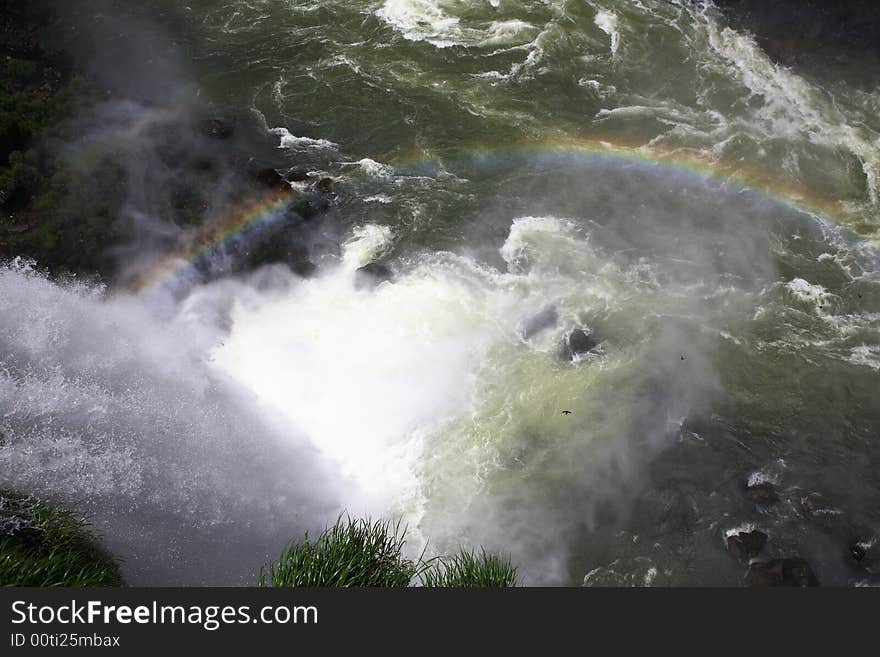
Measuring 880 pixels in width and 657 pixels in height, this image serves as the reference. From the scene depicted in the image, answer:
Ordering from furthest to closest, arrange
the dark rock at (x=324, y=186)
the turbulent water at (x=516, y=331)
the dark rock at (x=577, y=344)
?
the dark rock at (x=324, y=186)
the dark rock at (x=577, y=344)
the turbulent water at (x=516, y=331)

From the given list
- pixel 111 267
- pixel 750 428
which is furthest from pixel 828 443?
pixel 111 267

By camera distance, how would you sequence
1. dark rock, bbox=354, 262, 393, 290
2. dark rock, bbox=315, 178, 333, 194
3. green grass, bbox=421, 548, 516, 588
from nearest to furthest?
1. green grass, bbox=421, 548, 516, 588
2. dark rock, bbox=354, 262, 393, 290
3. dark rock, bbox=315, 178, 333, 194

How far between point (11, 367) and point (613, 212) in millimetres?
24109

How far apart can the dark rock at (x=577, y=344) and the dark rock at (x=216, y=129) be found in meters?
18.8

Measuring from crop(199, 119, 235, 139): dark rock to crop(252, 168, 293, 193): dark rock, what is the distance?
3505mm

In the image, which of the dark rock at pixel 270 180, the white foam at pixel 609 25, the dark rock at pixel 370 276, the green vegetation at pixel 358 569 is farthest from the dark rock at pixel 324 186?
the green vegetation at pixel 358 569

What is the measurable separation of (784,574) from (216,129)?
29129 mm

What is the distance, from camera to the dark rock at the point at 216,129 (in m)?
32.9

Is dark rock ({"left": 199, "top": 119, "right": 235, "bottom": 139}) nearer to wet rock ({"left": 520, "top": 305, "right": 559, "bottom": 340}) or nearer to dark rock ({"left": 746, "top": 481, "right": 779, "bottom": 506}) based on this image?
wet rock ({"left": 520, "top": 305, "right": 559, "bottom": 340})

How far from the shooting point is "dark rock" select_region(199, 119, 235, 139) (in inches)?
1297

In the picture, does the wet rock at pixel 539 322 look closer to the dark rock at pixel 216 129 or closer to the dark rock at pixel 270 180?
the dark rock at pixel 270 180

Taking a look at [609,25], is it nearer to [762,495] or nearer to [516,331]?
[516,331]

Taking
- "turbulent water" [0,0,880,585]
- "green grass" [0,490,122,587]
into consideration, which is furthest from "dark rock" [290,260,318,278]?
"green grass" [0,490,122,587]

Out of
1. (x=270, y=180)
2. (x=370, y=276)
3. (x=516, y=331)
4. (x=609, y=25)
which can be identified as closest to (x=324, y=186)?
(x=270, y=180)
